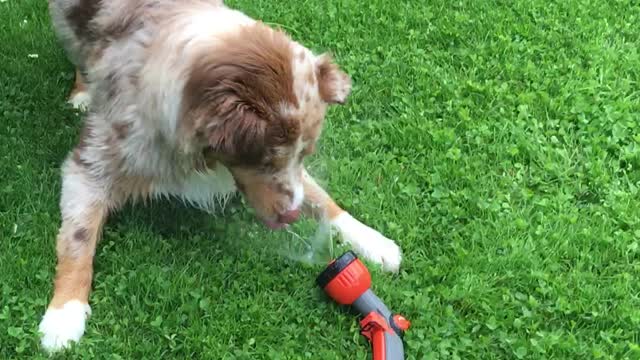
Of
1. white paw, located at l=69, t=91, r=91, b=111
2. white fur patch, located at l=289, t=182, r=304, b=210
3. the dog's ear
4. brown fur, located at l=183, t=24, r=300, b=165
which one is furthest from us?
white paw, located at l=69, t=91, r=91, b=111

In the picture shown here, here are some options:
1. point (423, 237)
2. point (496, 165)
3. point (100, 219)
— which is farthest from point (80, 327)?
point (496, 165)

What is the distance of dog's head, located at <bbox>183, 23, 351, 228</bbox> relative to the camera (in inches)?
127

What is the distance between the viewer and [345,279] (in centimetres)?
385

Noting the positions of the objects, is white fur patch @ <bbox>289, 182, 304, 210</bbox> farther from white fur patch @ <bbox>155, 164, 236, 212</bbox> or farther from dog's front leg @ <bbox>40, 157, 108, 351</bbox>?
dog's front leg @ <bbox>40, 157, 108, 351</bbox>

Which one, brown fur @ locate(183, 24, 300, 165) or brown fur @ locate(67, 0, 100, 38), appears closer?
brown fur @ locate(183, 24, 300, 165)

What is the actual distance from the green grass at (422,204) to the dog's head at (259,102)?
2.30 feet

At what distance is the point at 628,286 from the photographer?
4.11 metres

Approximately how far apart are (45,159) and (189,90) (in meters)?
1.56

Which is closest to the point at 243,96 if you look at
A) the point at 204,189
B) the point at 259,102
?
the point at 259,102

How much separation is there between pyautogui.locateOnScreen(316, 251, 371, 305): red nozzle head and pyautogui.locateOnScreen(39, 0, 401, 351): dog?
0.97ft

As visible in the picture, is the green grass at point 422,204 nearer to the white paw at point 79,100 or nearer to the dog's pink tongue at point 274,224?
the white paw at point 79,100

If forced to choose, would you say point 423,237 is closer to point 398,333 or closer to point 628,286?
point 398,333

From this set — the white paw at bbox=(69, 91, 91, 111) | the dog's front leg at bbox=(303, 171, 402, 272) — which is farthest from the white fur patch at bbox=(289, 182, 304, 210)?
the white paw at bbox=(69, 91, 91, 111)

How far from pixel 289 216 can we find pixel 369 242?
616 millimetres
